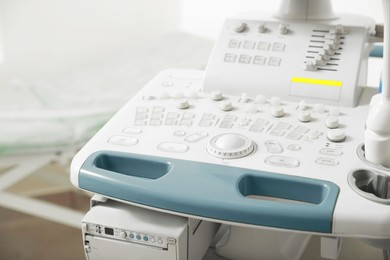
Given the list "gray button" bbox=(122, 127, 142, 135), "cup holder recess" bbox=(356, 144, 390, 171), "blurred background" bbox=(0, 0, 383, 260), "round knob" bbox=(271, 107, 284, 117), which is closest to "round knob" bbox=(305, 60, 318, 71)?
"round knob" bbox=(271, 107, 284, 117)

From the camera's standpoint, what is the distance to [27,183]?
2363 millimetres

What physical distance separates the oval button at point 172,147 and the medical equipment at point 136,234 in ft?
0.34

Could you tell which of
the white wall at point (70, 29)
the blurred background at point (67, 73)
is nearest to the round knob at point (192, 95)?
the blurred background at point (67, 73)

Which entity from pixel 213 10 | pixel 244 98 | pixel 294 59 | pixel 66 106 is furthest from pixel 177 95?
pixel 213 10

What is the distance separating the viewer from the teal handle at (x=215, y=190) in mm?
774

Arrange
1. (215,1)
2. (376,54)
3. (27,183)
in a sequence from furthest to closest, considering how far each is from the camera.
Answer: (27,183) < (215,1) < (376,54)

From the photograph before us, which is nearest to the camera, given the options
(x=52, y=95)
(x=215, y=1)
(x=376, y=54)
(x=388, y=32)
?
(x=388, y=32)

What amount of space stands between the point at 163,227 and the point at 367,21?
0.60 meters

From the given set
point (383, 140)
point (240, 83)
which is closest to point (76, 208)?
point (240, 83)

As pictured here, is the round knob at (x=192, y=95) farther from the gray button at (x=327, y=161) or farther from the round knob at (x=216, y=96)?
the gray button at (x=327, y=161)

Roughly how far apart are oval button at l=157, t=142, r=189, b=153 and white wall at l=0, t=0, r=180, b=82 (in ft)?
4.80

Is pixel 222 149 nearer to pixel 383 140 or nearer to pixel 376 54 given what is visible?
pixel 383 140

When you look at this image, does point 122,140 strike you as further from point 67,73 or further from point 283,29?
A: point 67,73

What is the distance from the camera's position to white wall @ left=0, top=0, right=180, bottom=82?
2.23m
